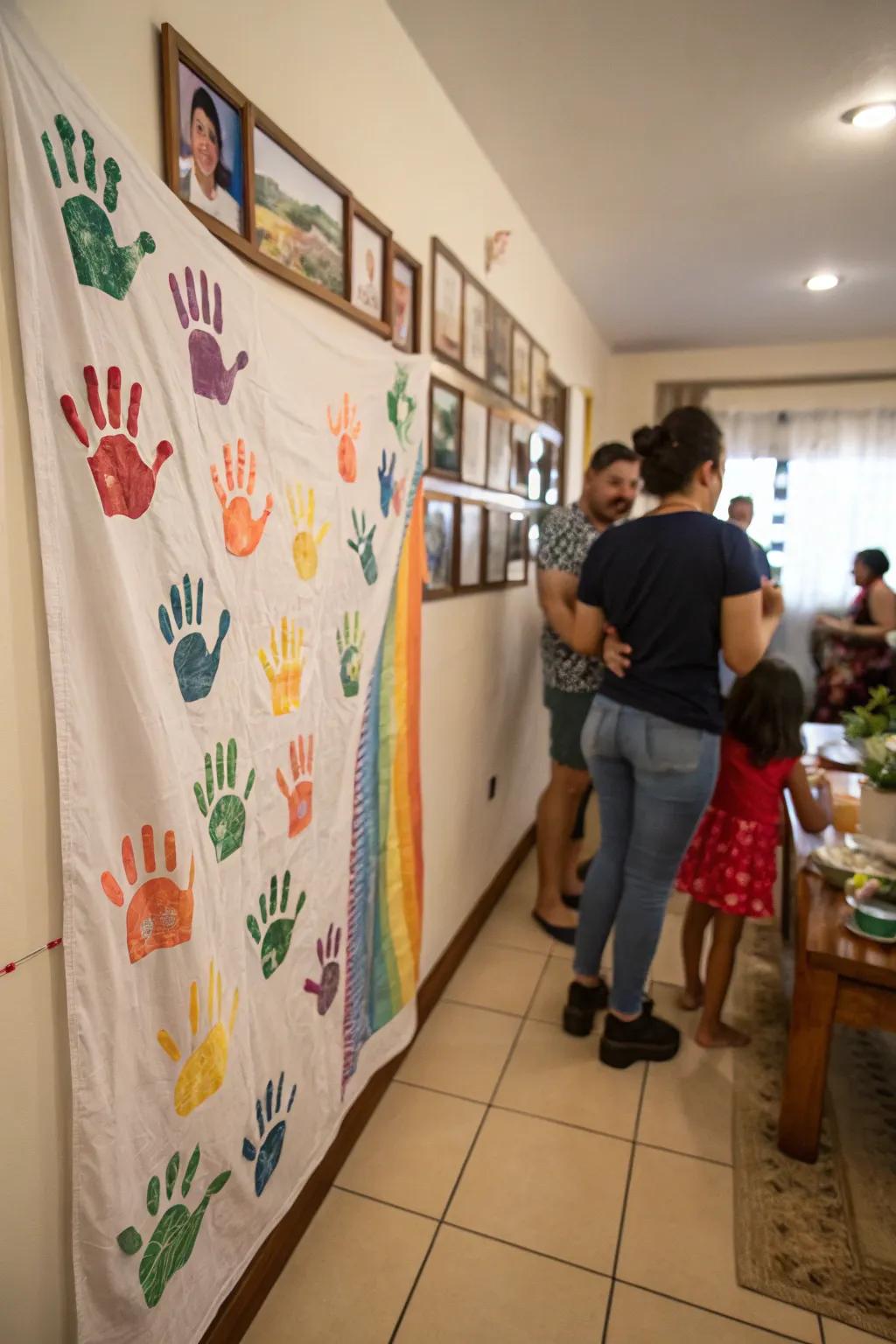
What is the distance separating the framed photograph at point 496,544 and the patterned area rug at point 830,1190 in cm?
143

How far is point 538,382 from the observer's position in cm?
285

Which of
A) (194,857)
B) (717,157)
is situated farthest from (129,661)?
(717,157)

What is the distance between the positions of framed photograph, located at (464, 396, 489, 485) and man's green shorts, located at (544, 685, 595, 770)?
716mm

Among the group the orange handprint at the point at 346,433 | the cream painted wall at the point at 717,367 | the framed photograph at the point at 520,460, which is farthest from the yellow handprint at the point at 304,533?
the cream painted wall at the point at 717,367

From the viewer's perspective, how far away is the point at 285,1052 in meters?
1.27

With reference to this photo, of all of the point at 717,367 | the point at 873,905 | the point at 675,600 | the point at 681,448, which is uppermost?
the point at 717,367

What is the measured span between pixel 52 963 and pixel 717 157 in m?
2.43

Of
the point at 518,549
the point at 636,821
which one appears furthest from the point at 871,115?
the point at 636,821

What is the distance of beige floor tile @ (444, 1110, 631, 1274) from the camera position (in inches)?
56.4

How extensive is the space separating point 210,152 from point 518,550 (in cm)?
178

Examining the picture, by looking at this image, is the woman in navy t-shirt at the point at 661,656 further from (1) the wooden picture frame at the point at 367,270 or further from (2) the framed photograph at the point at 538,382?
(2) the framed photograph at the point at 538,382

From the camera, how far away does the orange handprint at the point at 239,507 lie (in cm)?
101

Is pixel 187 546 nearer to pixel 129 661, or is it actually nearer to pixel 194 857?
pixel 129 661

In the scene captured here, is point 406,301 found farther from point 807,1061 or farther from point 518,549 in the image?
point 807,1061
